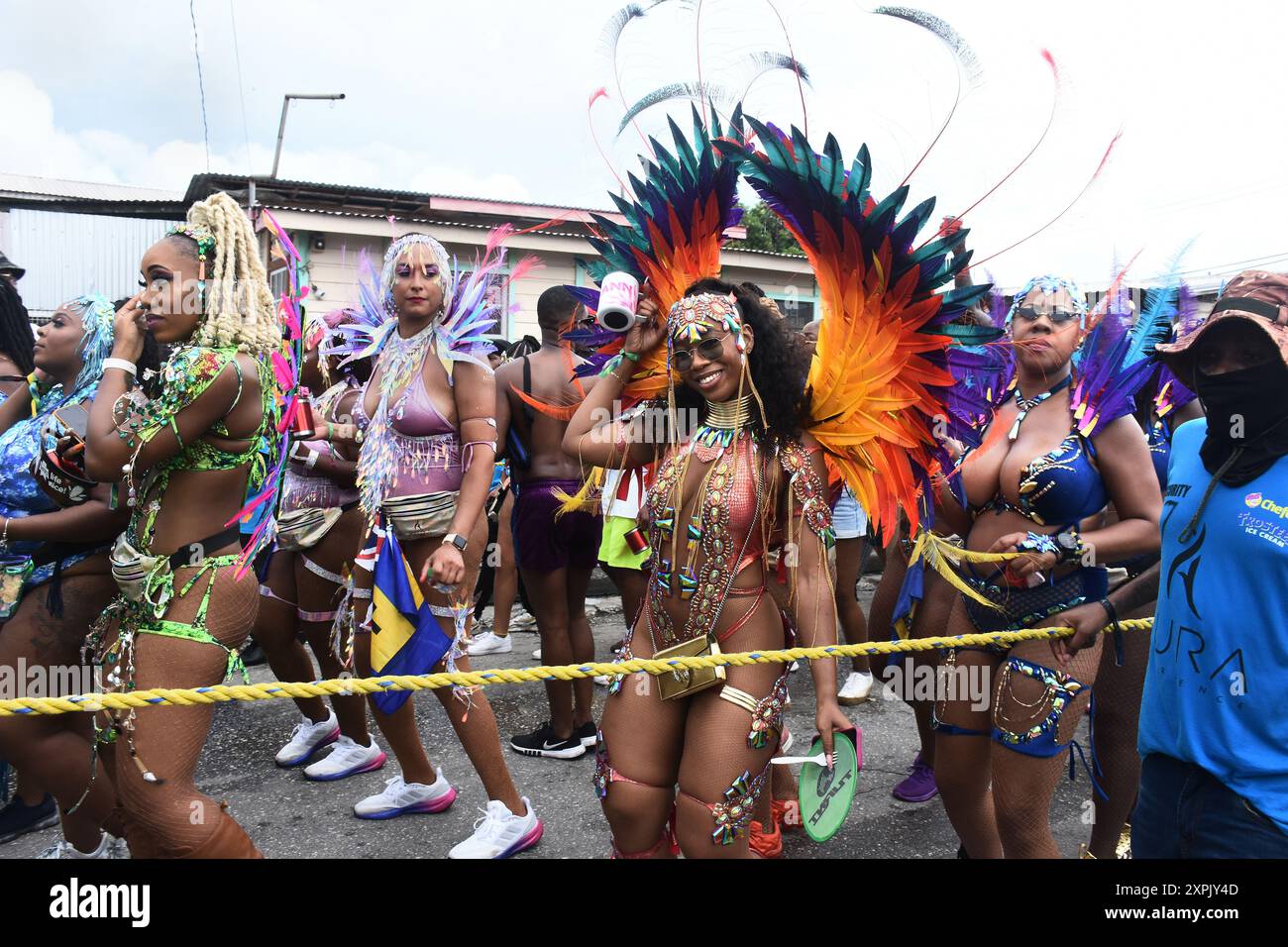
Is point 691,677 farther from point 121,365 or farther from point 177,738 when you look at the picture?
point 121,365

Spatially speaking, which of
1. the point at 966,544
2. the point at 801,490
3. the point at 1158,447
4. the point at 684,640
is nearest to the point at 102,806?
the point at 684,640

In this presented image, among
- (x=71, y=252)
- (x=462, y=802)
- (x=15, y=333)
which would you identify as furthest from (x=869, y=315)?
(x=71, y=252)

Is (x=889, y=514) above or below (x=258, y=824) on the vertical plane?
above

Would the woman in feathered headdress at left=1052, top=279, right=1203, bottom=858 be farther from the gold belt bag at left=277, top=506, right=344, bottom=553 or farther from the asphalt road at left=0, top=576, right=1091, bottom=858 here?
the gold belt bag at left=277, top=506, right=344, bottom=553

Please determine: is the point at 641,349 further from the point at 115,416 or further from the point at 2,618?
the point at 2,618

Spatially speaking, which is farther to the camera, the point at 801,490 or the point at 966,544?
the point at 966,544

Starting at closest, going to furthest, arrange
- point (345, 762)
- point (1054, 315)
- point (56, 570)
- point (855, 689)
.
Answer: point (1054, 315) < point (56, 570) < point (345, 762) < point (855, 689)

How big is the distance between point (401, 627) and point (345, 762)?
123cm

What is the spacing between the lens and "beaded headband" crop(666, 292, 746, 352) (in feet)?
8.81

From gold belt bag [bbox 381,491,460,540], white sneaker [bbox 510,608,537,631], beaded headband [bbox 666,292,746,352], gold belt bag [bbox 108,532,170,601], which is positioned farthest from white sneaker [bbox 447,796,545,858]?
white sneaker [bbox 510,608,537,631]

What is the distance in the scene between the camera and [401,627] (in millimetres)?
3461

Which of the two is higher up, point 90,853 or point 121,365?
point 121,365

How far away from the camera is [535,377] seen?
4.71m

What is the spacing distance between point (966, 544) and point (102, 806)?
10.4 ft
